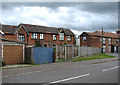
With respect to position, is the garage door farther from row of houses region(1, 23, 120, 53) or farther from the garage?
row of houses region(1, 23, 120, 53)

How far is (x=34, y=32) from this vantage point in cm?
3547

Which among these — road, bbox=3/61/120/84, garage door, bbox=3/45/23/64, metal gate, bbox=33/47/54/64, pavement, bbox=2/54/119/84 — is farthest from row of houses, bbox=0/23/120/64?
road, bbox=3/61/120/84

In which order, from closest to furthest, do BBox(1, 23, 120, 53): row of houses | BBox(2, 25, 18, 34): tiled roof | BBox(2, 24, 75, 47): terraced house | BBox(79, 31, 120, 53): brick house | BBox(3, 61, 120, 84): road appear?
BBox(3, 61, 120, 84): road
BBox(2, 25, 18, 34): tiled roof
BBox(2, 24, 75, 47): terraced house
BBox(1, 23, 120, 53): row of houses
BBox(79, 31, 120, 53): brick house

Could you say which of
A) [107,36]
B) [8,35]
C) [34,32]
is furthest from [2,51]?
A: [107,36]

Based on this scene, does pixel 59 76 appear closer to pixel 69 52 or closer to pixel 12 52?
pixel 12 52

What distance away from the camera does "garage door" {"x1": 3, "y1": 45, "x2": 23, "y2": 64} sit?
16077 millimetres

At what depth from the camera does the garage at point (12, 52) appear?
52.5 feet

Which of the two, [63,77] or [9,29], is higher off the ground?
[9,29]

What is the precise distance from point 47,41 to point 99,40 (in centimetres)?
1878

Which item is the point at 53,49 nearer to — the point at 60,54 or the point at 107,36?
the point at 60,54

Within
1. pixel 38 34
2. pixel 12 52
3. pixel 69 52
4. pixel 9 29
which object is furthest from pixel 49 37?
pixel 12 52

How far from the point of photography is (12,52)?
1670 cm

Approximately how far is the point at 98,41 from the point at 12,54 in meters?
35.8

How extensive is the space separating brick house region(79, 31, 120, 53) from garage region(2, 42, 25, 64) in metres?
31.7
